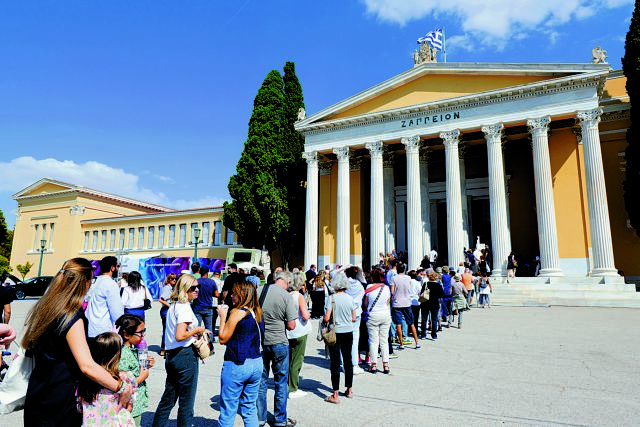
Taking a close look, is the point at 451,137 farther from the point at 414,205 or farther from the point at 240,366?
the point at 240,366

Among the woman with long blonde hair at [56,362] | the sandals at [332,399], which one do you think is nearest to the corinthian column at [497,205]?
the sandals at [332,399]

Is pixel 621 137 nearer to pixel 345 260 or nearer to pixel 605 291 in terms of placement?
pixel 605 291

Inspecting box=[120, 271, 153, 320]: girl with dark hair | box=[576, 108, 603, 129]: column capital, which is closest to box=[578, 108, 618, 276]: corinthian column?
box=[576, 108, 603, 129]: column capital

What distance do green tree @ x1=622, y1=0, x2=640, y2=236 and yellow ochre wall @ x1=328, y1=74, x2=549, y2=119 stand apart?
12.4 feet

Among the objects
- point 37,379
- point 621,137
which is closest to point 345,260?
point 621,137

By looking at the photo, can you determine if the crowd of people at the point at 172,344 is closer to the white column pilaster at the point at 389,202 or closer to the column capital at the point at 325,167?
the white column pilaster at the point at 389,202

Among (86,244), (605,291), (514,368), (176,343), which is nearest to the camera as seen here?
(176,343)

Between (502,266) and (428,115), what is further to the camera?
(428,115)

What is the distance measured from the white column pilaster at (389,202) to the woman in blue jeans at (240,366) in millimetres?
22330

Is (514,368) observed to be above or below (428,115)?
below

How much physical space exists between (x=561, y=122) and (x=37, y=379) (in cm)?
2556

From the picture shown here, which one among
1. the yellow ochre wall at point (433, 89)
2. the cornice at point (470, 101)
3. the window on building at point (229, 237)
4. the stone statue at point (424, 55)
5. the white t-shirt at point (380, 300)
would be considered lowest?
the white t-shirt at point (380, 300)

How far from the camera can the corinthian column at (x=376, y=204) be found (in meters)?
24.4

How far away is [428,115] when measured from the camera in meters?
24.0
